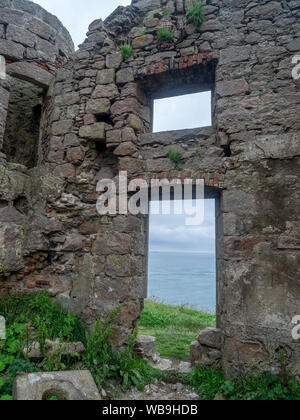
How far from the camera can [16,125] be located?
17.5ft

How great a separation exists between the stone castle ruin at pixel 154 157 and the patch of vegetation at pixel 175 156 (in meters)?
0.08

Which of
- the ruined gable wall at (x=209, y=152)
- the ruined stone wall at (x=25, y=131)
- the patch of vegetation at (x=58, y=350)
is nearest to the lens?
the patch of vegetation at (x=58, y=350)

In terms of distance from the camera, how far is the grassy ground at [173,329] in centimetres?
454

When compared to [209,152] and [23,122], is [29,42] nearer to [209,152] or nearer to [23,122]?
[23,122]

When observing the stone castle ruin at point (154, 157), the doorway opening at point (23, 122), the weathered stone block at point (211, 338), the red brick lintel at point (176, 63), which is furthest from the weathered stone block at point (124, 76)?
the weathered stone block at point (211, 338)

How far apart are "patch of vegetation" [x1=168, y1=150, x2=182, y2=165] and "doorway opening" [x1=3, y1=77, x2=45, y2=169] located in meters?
2.66

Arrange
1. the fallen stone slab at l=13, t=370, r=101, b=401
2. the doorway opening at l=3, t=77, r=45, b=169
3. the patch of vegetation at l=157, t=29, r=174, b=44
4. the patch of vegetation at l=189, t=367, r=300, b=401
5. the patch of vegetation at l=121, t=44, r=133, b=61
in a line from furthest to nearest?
the doorway opening at l=3, t=77, r=45, b=169
the patch of vegetation at l=121, t=44, r=133, b=61
the patch of vegetation at l=157, t=29, r=174, b=44
the patch of vegetation at l=189, t=367, r=300, b=401
the fallen stone slab at l=13, t=370, r=101, b=401

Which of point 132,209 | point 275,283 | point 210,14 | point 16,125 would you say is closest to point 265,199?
point 275,283

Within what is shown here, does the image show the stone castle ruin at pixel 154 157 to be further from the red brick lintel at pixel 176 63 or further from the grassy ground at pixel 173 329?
the grassy ground at pixel 173 329

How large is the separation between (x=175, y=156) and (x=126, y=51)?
6.07ft

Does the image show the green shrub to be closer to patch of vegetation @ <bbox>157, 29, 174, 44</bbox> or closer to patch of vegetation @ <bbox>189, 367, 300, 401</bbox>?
patch of vegetation @ <bbox>189, 367, 300, 401</bbox>

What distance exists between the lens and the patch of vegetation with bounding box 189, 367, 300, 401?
2.79 metres

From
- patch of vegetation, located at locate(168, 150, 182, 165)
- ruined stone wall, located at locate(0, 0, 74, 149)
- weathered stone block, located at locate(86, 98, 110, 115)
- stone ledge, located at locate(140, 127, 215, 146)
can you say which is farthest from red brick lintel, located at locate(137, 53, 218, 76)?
ruined stone wall, located at locate(0, 0, 74, 149)
